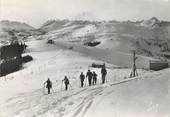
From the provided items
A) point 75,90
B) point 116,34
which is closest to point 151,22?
point 116,34

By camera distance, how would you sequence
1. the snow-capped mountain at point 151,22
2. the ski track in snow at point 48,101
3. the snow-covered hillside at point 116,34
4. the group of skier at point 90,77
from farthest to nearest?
1. the snow-capped mountain at point 151,22
2. the snow-covered hillside at point 116,34
3. the group of skier at point 90,77
4. the ski track in snow at point 48,101

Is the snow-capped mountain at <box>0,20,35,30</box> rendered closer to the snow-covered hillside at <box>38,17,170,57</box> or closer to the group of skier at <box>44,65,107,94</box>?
the snow-covered hillside at <box>38,17,170,57</box>

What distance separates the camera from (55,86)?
9.75 ft

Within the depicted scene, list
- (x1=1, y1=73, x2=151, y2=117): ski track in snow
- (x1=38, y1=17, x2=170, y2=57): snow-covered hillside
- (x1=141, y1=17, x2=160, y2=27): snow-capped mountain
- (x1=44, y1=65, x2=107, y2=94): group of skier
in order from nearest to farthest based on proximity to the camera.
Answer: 1. (x1=1, y1=73, x2=151, y2=117): ski track in snow
2. (x1=44, y1=65, x2=107, y2=94): group of skier
3. (x1=38, y1=17, x2=170, y2=57): snow-covered hillside
4. (x1=141, y1=17, x2=160, y2=27): snow-capped mountain

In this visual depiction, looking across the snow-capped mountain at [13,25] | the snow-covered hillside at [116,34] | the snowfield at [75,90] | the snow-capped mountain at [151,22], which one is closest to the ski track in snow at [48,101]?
the snowfield at [75,90]

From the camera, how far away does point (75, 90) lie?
3.00m

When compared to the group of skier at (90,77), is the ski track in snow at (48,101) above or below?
below

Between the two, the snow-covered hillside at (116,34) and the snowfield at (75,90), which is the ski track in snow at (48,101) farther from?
the snow-covered hillside at (116,34)

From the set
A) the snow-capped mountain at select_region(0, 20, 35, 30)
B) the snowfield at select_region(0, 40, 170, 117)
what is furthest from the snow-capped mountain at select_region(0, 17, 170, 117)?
the snow-capped mountain at select_region(0, 20, 35, 30)

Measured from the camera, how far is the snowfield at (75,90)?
2.79 meters

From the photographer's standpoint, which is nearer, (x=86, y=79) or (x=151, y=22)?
(x=86, y=79)

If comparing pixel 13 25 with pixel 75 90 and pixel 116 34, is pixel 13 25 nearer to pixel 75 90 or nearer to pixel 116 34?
pixel 75 90

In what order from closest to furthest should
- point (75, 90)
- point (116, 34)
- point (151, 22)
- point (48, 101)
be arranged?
point (48, 101), point (75, 90), point (116, 34), point (151, 22)

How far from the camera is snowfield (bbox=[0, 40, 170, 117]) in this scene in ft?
9.15
